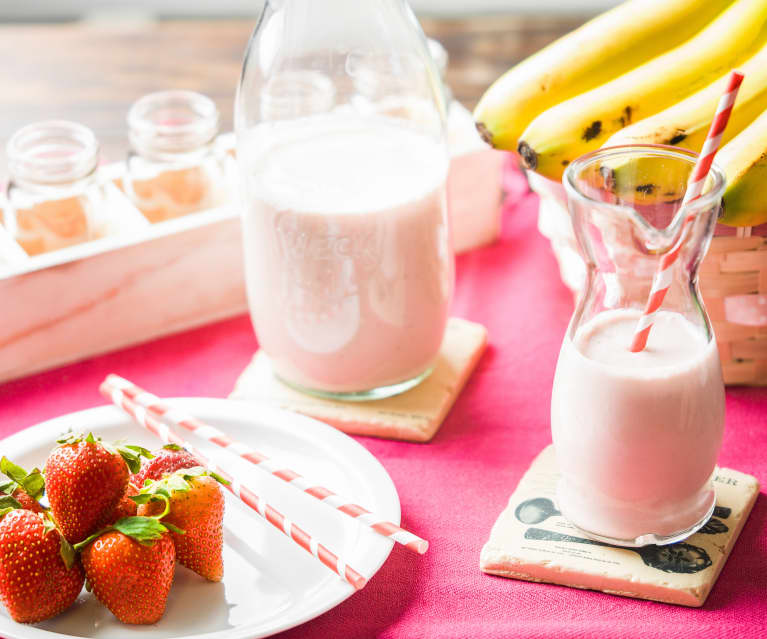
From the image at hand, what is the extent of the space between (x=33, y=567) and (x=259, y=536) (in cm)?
18

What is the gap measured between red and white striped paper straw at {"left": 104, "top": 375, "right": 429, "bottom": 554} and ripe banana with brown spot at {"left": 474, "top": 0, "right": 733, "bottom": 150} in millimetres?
359

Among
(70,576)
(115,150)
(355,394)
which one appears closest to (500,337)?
(355,394)

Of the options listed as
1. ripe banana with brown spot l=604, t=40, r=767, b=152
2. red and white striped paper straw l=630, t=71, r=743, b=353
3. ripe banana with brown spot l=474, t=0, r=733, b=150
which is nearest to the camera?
red and white striped paper straw l=630, t=71, r=743, b=353

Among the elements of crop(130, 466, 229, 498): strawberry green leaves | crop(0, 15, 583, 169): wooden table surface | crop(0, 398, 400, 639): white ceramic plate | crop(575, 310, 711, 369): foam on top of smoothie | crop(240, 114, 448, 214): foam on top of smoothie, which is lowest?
crop(0, 15, 583, 169): wooden table surface

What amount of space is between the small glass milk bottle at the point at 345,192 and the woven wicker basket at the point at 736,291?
5.3 inches

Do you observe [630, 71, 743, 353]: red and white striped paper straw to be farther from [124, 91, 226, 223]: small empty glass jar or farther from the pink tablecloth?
[124, 91, 226, 223]: small empty glass jar

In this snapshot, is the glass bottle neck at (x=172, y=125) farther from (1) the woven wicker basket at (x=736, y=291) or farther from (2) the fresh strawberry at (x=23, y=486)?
(2) the fresh strawberry at (x=23, y=486)

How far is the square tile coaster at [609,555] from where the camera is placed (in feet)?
2.52

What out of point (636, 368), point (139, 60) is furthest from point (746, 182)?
point (139, 60)

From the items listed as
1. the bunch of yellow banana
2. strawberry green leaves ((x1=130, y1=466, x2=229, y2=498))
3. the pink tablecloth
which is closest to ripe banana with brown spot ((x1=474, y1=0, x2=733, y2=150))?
the bunch of yellow banana

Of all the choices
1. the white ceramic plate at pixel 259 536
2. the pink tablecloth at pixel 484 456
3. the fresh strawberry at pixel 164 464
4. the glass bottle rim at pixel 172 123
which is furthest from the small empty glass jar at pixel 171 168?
the fresh strawberry at pixel 164 464

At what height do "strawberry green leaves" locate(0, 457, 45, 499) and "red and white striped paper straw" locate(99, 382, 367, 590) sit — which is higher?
"strawberry green leaves" locate(0, 457, 45, 499)

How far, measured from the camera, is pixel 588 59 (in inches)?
40.9

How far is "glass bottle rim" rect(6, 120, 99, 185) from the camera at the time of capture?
42.5 inches
